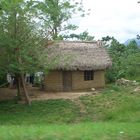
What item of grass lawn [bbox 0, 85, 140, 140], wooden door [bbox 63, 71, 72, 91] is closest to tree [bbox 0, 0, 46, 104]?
grass lawn [bbox 0, 85, 140, 140]

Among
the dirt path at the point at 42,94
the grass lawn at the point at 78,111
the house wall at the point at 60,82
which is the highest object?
the house wall at the point at 60,82

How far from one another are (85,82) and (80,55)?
2.21m

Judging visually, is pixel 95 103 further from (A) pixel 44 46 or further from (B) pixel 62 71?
(B) pixel 62 71

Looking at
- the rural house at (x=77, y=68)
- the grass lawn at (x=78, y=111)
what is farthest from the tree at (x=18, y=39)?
the rural house at (x=77, y=68)

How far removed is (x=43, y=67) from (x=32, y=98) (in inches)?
153

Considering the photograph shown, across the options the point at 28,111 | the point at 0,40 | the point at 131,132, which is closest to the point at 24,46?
the point at 0,40

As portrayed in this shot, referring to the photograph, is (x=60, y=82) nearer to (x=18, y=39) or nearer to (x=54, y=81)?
(x=54, y=81)

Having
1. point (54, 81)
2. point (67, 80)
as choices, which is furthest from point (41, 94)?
point (67, 80)

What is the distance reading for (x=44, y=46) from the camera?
26984 mm

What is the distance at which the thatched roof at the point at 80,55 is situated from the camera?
1256 inches

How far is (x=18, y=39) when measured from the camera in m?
24.5

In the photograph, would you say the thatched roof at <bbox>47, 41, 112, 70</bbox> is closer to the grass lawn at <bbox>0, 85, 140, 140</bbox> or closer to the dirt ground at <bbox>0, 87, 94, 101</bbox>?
the dirt ground at <bbox>0, 87, 94, 101</bbox>

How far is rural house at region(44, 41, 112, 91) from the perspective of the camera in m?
32.8

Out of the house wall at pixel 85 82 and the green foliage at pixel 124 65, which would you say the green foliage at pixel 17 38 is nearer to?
the house wall at pixel 85 82
